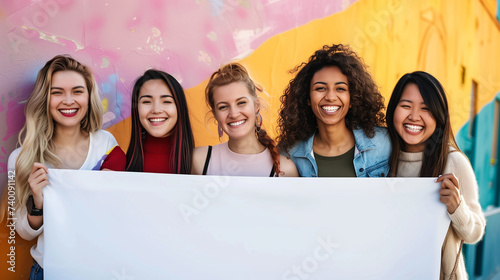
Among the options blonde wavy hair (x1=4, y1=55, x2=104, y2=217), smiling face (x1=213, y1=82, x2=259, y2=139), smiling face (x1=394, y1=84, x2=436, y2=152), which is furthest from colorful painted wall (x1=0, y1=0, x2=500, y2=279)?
smiling face (x1=394, y1=84, x2=436, y2=152)

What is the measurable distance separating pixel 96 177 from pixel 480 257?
5303 mm

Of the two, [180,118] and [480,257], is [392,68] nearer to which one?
[180,118]

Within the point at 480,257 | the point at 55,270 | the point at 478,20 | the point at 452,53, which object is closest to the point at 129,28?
the point at 55,270

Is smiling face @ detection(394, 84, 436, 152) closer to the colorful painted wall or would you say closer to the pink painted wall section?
the colorful painted wall

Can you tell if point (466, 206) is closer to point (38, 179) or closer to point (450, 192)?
point (450, 192)

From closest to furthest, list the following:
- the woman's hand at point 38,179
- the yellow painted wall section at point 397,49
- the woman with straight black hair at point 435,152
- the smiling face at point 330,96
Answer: the woman's hand at point 38,179 → the woman with straight black hair at point 435,152 → the smiling face at point 330,96 → the yellow painted wall section at point 397,49

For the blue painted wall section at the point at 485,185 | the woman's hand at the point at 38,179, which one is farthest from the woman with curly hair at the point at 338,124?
the blue painted wall section at the point at 485,185

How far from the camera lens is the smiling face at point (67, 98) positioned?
2.10m

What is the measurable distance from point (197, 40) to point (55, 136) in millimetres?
1124

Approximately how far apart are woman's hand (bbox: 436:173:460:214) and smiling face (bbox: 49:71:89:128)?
1922 mm

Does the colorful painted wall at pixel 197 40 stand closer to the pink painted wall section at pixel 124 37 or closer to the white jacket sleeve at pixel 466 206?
the pink painted wall section at pixel 124 37

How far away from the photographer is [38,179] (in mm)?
1910

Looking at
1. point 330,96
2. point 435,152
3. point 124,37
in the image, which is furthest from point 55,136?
point 435,152

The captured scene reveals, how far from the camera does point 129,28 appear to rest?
2.50 m
